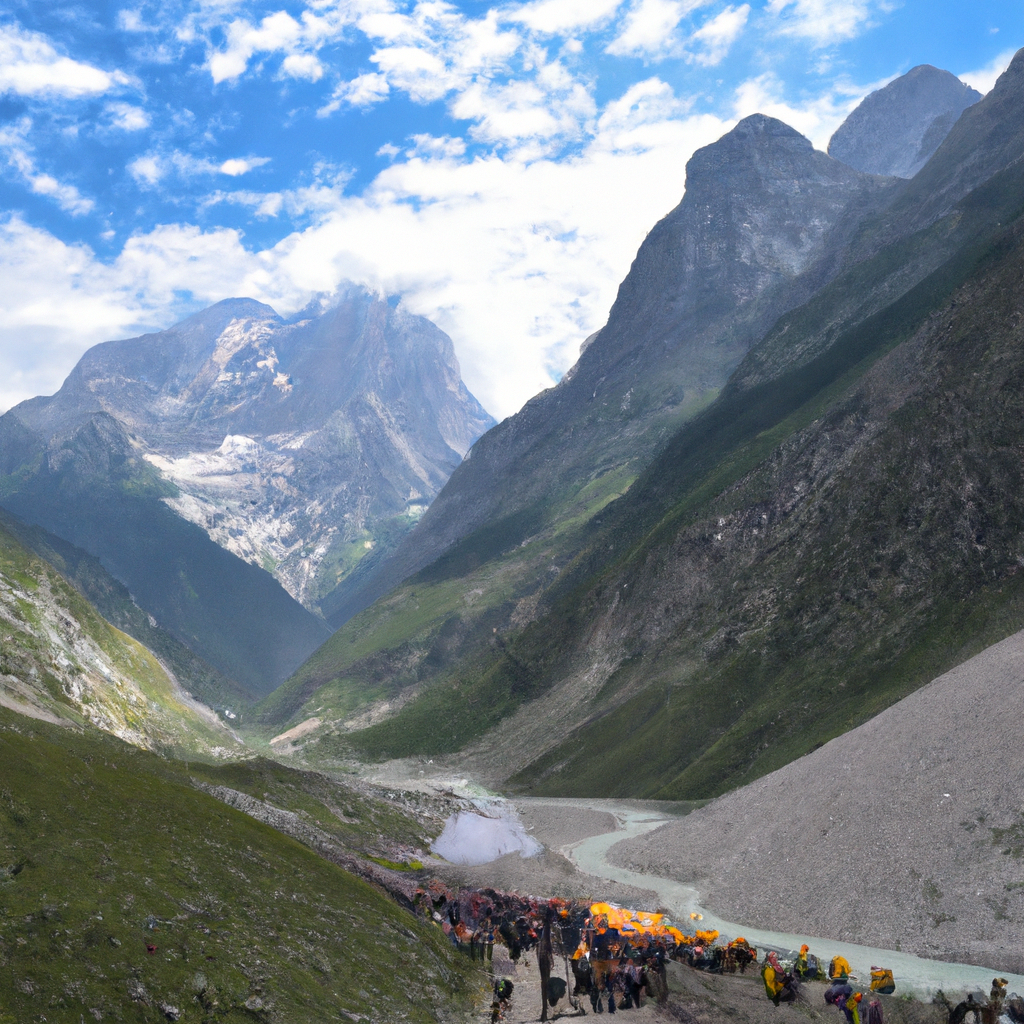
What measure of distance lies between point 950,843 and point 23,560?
121 metres

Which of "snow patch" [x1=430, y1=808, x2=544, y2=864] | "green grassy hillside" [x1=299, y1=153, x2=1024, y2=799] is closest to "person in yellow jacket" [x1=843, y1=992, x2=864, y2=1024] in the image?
"snow patch" [x1=430, y1=808, x2=544, y2=864]

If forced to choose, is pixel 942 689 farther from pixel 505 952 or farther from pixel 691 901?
pixel 505 952

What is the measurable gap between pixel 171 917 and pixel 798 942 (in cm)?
3638

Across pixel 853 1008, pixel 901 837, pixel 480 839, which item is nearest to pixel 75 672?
pixel 480 839

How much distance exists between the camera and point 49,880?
26.9m

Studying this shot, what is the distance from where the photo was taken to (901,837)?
50719 millimetres

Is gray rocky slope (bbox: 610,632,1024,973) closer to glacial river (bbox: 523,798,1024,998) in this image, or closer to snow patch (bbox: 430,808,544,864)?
glacial river (bbox: 523,798,1024,998)

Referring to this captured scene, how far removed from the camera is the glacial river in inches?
1453

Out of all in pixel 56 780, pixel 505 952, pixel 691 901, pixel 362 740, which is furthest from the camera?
pixel 362 740

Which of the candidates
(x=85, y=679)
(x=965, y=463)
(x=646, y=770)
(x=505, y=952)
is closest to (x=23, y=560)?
(x=85, y=679)

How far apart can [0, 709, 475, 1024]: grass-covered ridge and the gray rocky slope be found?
80.4 ft

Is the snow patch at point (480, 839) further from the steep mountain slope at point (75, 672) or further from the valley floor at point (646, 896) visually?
the steep mountain slope at point (75, 672)

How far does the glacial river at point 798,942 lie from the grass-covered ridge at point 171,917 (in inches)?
799

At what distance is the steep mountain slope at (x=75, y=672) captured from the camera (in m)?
69.3
